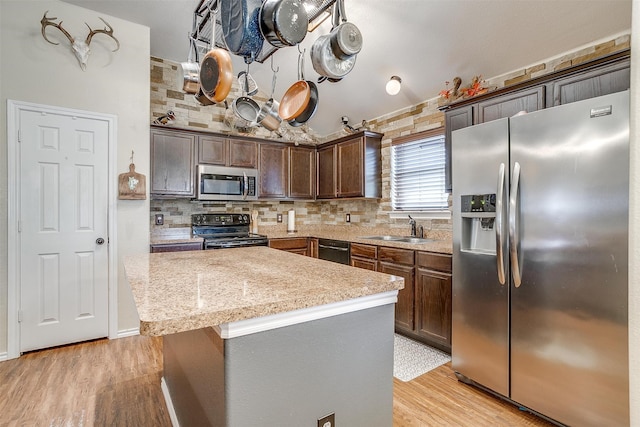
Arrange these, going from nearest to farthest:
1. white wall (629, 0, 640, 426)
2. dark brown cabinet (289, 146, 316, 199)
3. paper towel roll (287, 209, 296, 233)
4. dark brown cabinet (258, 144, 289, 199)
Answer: white wall (629, 0, 640, 426)
dark brown cabinet (258, 144, 289, 199)
dark brown cabinet (289, 146, 316, 199)
paper towel roll (287, 209, 296, 233)

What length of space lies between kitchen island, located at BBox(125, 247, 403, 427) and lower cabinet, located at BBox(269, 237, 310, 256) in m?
2.52

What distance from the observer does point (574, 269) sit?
175 centimetres

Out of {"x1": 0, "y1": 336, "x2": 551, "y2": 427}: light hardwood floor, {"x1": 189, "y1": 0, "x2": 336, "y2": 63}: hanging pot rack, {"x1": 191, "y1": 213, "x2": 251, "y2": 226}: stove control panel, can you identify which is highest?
{"x1": 189, "y1": 0, "x2": 336, "y2": 63}: hanging pot rack

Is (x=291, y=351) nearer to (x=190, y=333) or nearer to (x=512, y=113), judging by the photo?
(x=190, y=333)

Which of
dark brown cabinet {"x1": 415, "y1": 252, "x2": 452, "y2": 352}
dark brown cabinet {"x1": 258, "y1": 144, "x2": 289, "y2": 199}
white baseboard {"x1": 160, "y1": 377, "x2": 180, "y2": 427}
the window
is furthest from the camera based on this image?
dark brown cabinet {"x1": 258, "y1": 144, "x2": 289, "y2": 199}

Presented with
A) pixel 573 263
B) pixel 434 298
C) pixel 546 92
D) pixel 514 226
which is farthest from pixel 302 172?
pixel 573 263

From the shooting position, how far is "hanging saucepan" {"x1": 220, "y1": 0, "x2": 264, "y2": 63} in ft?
5.07

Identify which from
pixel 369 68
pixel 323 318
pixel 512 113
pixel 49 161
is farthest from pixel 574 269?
pixel 49 161

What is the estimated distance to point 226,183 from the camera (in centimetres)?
404

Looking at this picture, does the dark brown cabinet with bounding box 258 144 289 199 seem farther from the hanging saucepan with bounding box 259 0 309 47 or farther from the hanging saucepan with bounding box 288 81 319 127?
the hanging saucepan with bounding box 259 0 309 47

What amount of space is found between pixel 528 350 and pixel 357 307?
1288 millimetres

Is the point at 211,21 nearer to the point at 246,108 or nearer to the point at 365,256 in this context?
the point at 246,108

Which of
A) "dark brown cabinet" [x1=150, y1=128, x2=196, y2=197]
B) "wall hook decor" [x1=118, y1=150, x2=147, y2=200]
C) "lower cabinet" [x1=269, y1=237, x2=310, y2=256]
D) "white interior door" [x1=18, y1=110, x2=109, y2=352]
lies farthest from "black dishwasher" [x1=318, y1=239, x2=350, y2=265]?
"white interior door" [x1=18, y1=110, x2=109, y2=352]

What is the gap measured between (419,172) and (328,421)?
3.01m
